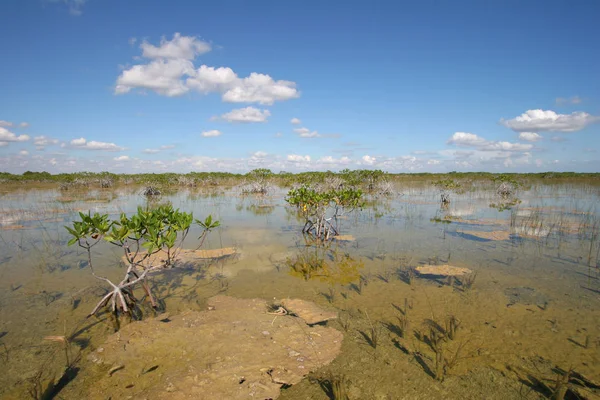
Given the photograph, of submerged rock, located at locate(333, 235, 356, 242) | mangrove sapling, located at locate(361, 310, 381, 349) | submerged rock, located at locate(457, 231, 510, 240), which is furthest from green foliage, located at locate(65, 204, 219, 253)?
submerged rock, located at locate(457, 231, 510, 240)

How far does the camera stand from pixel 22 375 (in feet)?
13.3

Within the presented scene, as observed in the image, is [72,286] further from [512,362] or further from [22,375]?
[512,362]

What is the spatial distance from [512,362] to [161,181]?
3339cm

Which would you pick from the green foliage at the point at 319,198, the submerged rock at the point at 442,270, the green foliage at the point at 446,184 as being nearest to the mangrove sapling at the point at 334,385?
the submerged rock at the point at 442,270

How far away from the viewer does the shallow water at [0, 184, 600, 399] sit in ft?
13.1

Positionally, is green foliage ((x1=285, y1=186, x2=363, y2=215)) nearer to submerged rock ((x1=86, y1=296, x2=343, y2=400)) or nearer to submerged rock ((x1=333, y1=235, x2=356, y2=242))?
submerged rock ((x1=333, y1=235, x2=356, y2=242))

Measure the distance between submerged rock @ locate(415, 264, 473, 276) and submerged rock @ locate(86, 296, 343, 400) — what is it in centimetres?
386

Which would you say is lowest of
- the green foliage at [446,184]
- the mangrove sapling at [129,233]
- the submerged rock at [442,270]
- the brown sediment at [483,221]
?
the submerged rock at [442,270]

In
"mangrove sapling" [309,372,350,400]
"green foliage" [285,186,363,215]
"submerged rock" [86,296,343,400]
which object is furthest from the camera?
"green foliage" [285,186,363,215]

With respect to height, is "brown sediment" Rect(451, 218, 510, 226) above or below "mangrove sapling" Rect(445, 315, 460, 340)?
above

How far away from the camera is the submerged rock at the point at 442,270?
760 cm

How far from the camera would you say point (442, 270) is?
7770 millimetres

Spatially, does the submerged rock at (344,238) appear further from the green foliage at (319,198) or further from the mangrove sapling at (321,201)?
the green foliage at (319,198)

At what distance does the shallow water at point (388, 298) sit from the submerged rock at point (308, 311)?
0.29 m
